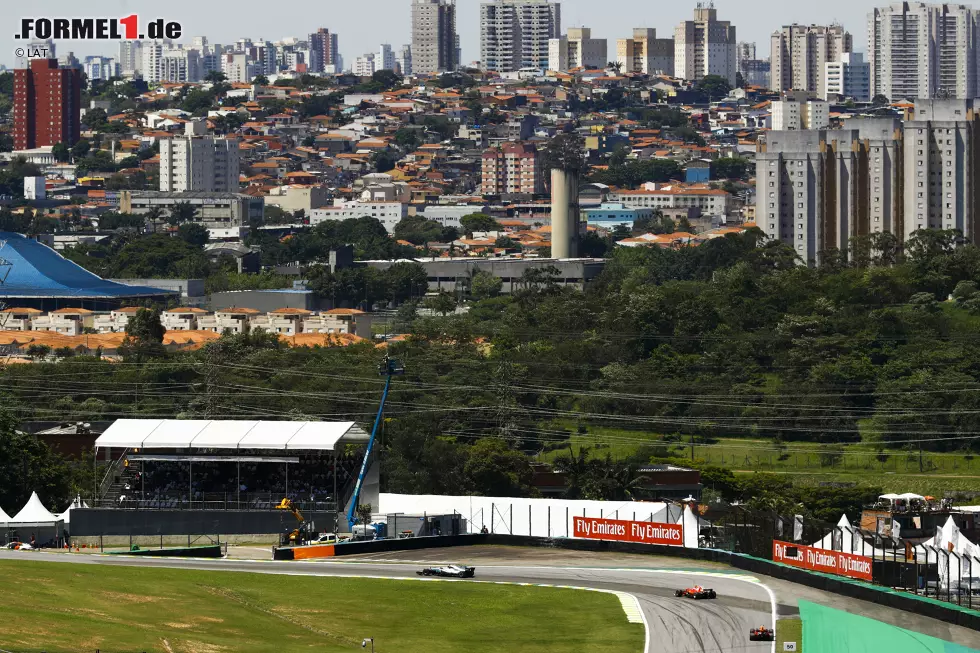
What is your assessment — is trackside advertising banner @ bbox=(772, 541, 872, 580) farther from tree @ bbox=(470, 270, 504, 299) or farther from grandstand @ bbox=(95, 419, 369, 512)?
tree @ bbox=(470, 270, 504, 299)

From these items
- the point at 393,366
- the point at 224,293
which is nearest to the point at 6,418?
the point at 393,366

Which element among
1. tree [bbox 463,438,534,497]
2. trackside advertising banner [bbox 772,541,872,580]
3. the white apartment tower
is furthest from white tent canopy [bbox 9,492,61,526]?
the white apartment tower

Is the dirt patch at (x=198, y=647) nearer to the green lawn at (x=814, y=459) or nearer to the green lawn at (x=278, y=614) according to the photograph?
the green lawn at (x=278, y=614)

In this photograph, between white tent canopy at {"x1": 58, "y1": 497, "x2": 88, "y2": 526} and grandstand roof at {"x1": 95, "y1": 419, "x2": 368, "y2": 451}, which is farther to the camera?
grandstand roof at {"x1": 95, "y1": 419, "x2": 368, "y2": 451}

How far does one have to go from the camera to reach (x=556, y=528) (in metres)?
59.8

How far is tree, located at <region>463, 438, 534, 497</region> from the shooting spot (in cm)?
8150

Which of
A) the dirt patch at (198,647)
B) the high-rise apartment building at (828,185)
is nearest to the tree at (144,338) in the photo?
the high-rise apartment building at (828,185)

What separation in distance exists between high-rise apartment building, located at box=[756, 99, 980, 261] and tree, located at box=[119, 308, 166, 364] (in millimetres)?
75542

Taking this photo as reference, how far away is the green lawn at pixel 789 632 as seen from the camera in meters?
40.9

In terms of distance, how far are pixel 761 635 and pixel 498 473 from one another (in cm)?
4082

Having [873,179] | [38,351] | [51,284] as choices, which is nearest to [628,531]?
[38,351]

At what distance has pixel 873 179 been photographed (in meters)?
188

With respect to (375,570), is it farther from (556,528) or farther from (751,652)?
(751,652)

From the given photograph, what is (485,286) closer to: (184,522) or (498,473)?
(498,473)
